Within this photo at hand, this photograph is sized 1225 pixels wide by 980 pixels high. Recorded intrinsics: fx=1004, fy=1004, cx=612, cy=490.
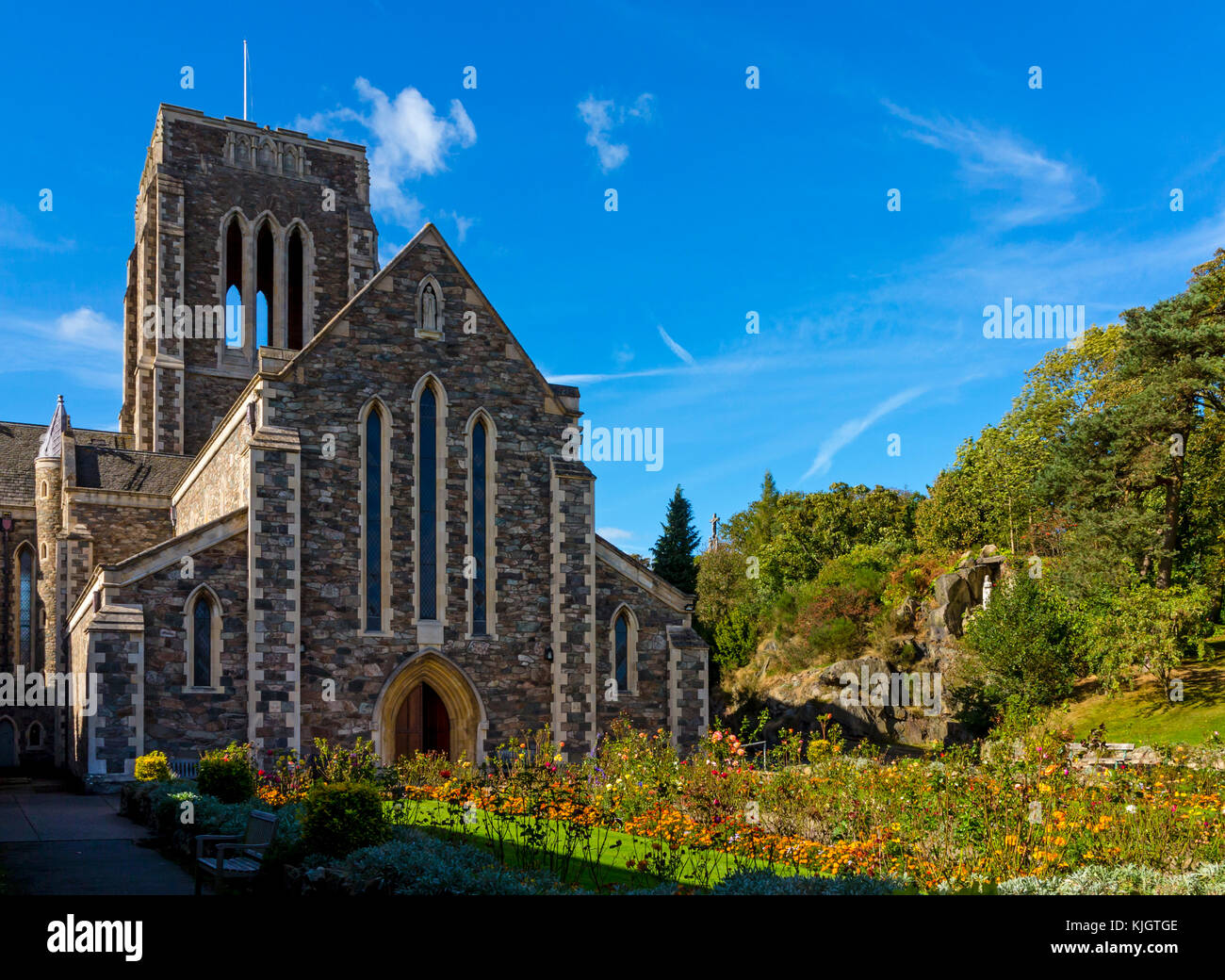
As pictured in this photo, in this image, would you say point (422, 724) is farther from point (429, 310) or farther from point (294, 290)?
point (294, 290)

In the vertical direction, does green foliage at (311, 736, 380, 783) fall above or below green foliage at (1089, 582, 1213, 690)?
below

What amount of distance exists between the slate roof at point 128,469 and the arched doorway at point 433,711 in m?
14.4

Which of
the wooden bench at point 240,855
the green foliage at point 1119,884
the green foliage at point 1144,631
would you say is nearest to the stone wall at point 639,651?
the wooden bench at point 240,855

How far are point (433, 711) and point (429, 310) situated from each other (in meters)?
9.61

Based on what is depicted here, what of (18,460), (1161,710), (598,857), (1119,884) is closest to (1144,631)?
(1161,710)

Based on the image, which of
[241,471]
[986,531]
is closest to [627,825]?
[241,471]

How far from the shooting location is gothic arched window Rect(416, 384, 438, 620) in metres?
23.5

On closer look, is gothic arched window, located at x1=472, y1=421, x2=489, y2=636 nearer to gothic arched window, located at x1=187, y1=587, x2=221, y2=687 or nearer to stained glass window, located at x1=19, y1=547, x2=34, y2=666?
gothic arched window, located at x1=187, y1=587, x2=221, y2=687

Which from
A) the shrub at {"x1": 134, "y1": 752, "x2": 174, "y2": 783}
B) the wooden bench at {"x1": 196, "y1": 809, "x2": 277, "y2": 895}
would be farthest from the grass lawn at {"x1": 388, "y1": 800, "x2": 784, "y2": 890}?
the shrub at {"x1": 134, "y1": 752, "x2": 174, "y2": 783}

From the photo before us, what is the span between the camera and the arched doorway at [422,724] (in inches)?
918

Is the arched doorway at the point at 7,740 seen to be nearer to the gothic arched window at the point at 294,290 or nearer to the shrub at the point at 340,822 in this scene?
the gothic arched window at the point at 294,290

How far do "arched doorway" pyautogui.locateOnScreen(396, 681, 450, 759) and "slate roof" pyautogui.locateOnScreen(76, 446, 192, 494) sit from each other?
14.3 meters
